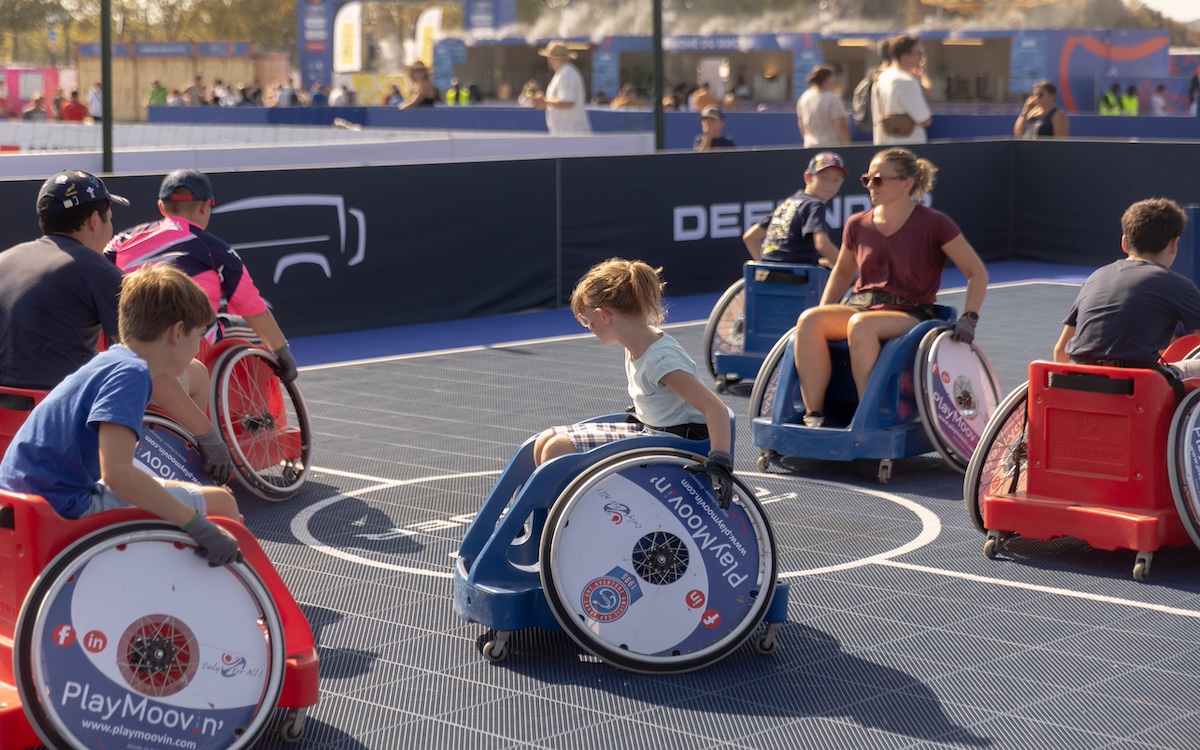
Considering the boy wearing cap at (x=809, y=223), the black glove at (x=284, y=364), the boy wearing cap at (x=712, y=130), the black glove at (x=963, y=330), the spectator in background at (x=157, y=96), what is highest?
the spectator in background at (x=157, y=96)

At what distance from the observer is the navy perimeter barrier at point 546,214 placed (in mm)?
12344

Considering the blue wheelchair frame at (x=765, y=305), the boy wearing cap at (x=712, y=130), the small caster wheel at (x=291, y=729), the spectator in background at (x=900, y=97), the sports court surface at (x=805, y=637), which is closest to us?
the small caster wheel at (x=291, y=729)

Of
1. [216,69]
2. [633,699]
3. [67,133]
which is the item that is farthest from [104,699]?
[216,69]

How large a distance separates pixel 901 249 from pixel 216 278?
3.23 m

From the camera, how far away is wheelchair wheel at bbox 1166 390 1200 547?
5844 mm

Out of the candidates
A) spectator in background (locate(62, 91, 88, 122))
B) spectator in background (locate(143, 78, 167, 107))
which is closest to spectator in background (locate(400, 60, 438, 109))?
spectator in background (locate(62, 91, 88, 122))

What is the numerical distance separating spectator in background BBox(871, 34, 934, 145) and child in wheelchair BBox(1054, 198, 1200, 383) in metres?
8.59

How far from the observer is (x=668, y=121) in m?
28.7

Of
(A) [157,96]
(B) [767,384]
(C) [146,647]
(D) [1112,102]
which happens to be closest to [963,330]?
(B) [767,384]

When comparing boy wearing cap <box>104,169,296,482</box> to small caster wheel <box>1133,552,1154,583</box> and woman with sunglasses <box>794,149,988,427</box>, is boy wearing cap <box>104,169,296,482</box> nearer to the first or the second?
woman with sunglasses <box>794,149,988,427</box>

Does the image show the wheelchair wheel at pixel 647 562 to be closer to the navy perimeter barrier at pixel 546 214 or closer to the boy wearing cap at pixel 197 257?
the boy wearing cap at pixel 197 257

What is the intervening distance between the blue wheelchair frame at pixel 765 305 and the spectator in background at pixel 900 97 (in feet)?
17.1

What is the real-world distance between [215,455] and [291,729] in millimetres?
1523

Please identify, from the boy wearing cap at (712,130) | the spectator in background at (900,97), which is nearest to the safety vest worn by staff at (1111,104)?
the boy wearing cap at (712,130)
